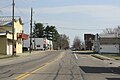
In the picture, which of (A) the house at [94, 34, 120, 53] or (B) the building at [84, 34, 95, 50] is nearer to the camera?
(A) the house at [94, 34, 120, 53]

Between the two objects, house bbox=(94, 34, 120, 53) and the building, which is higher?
the building

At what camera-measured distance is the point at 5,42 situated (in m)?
74.2

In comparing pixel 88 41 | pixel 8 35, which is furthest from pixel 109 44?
pixel 88 41

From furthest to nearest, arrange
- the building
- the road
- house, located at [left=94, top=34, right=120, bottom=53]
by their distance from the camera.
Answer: the building, house, located at [left=94, top=34, right=120, bottom=53], the road

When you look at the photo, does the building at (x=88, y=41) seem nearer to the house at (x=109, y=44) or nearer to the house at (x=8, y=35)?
the house at (x=109, y=44)

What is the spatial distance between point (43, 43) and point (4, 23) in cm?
6674

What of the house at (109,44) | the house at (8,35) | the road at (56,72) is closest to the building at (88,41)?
the house at (109,44)

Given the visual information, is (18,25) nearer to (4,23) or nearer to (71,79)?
(4,23)

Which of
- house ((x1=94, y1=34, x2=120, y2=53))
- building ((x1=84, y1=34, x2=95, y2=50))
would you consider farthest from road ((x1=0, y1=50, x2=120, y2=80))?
building ((x1=84, y1=34, x2=95, y2=50))

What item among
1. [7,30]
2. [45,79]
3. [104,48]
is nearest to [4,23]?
[7,30]

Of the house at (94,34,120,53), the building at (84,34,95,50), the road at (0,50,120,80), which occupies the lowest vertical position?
the road at (0,50,120,80)

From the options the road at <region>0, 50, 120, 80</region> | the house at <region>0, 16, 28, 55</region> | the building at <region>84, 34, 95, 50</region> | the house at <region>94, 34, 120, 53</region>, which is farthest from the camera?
the building at <region>84, 34, 95, 50</region>

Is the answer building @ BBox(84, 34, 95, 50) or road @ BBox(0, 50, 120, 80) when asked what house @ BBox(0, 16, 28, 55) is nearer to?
road @ BBox(0, 50, 120, 80)

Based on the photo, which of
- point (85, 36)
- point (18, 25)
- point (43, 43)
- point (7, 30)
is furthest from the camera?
point (85, 36)
